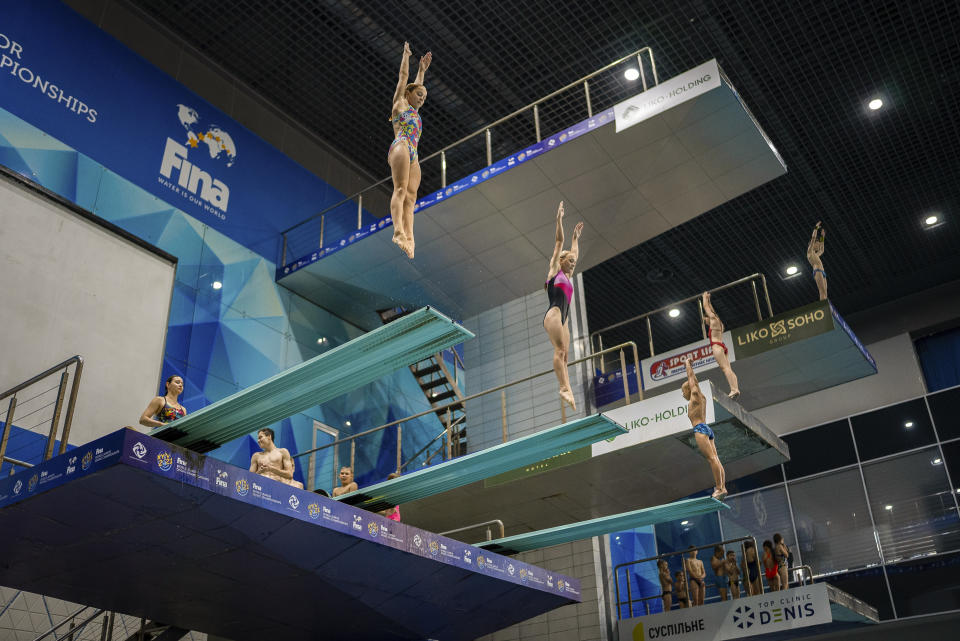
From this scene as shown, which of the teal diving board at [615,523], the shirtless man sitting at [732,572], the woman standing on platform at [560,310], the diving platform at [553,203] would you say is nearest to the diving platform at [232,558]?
the teal diving board at [615,523]

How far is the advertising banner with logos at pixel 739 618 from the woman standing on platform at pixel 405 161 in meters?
9.14

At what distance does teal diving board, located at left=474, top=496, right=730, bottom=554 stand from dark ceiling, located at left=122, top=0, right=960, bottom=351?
8628 mm

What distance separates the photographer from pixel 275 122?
1802 cm

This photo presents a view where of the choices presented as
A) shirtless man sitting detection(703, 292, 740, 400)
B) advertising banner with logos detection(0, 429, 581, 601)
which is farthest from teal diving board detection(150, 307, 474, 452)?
shirtless man sitting detection(703, 292, 740, 400)

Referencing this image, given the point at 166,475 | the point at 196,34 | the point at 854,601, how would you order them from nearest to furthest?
the point at 166,475 < the point at 854,601 < the point at 196,34

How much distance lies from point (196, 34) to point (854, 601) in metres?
15.7

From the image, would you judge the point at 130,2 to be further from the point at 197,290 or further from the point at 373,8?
the point at 197,290

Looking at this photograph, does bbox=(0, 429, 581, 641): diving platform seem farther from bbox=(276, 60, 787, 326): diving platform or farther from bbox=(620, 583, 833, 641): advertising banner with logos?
bbox=(276, 60, 787, 326): diving platform

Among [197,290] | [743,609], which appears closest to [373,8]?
[197,290]

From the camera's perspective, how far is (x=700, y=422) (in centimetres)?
1267

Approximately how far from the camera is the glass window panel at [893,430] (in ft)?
64.3

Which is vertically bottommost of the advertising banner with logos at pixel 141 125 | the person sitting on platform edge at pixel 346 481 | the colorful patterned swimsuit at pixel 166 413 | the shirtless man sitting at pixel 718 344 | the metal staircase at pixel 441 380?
the person sitting on platform edge at pixel 346 481

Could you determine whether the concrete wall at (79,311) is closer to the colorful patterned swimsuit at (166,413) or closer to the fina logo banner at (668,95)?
the colorful patterned swimsuit at (166,413)

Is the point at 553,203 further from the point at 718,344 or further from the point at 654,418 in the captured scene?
the point at 654,418
